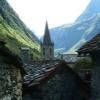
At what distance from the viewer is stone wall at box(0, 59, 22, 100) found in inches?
372

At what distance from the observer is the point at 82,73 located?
1930 centimetres

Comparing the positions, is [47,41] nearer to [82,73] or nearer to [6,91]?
[82,73]

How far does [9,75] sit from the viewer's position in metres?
9.74

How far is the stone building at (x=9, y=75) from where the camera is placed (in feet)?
30.9

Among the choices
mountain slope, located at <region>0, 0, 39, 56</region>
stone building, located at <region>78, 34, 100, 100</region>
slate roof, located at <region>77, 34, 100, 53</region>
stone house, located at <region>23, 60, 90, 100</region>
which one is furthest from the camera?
mountain slope, located at <region>0, 0, 39, 56</region>

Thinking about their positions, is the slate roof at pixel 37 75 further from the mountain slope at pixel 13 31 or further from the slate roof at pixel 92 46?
the mountain slope at pixel 13 31

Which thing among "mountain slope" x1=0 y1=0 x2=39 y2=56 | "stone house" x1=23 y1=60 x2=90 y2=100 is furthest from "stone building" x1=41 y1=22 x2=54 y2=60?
"stone house" x1=23 y1=60 x2=90 y2=100

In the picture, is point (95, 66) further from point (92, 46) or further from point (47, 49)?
point (47, 49)

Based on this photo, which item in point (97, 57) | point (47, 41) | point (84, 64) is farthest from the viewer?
point (47, 41)

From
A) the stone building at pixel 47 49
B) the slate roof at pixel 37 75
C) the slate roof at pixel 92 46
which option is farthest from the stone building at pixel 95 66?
the stone building at pixel 47 49

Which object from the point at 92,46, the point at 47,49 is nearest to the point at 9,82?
the point at 92,46

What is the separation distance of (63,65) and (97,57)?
301 cm

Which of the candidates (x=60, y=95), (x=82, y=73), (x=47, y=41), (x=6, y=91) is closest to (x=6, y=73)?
(x=6, y=91)

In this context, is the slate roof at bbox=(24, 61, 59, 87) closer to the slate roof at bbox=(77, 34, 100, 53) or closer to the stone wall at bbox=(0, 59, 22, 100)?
the slate roof at bbox=(77, 34, 100, 53)
